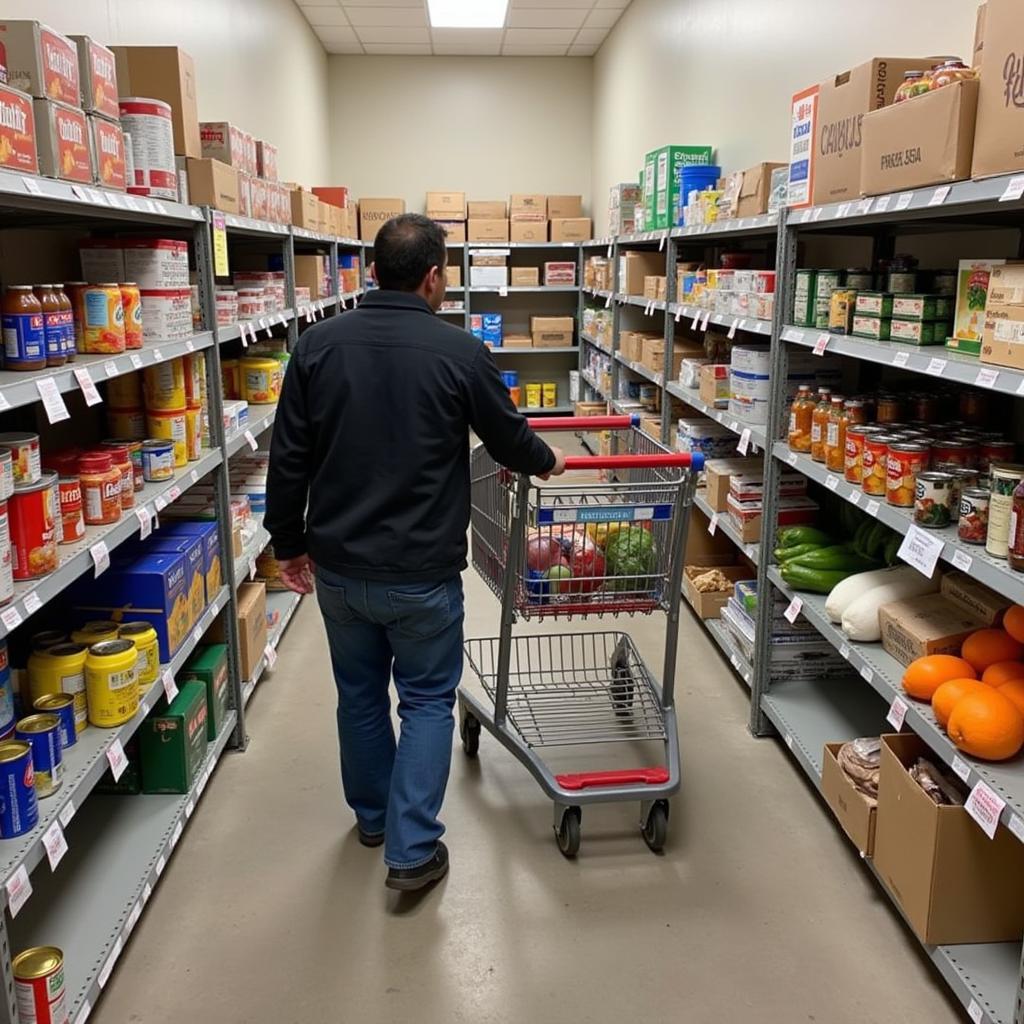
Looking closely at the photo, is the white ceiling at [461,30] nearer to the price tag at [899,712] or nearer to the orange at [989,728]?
the price tag at [899,712]

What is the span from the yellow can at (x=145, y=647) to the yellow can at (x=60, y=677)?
0.17m

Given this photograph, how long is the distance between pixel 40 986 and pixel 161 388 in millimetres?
1692

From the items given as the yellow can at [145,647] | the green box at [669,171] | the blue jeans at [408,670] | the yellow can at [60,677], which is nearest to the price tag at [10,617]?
the yellow can at [60,677]

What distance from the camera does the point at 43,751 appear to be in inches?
80.4

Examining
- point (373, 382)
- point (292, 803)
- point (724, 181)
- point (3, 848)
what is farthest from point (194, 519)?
point (724, 181)

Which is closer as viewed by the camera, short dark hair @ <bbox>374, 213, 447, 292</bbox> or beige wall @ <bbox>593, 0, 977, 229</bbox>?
short dark hair @ <bbox>374, 213, 447, 292</bbox>

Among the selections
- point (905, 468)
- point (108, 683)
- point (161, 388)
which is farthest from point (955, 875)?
point (161, 388)

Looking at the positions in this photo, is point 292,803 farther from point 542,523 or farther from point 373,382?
point 373,382

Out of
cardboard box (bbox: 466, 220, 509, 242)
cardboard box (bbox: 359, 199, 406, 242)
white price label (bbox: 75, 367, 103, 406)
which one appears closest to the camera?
white price label (bbox: 75, 367, 103, 406)

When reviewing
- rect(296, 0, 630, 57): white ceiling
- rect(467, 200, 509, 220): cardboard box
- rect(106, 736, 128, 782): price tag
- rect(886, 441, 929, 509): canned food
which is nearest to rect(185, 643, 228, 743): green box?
rect(106, 736, 128, 782): price tag

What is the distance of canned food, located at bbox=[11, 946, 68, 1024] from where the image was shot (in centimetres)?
185

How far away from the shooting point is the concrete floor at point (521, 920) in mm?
2203

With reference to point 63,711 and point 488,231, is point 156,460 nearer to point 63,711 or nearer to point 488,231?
point 63,711

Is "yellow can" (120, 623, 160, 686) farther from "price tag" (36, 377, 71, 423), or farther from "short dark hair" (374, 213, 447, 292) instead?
"short dark hair" (374, 213, 447, 292)
